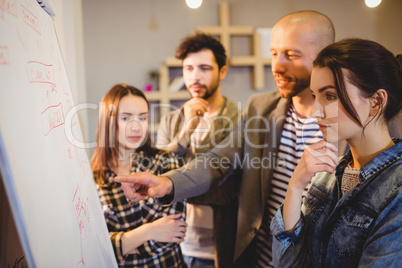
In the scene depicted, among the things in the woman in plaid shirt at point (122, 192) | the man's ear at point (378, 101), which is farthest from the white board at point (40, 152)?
the man's ear at point (378, 101)

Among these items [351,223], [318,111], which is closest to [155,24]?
[318,111]

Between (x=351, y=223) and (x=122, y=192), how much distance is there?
88 cm

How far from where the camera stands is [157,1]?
311 cm

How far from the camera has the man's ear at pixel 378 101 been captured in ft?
2.62

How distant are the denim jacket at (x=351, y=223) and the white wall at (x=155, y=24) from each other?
8.28 ft

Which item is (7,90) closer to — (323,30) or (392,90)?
(392,90)

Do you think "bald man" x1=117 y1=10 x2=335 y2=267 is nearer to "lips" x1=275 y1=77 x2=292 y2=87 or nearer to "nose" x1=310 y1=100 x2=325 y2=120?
"lips" x1=275 y1=77 x2=292 y2=87

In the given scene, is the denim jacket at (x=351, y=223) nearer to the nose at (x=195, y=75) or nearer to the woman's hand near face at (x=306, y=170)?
the woman's hand near face at (x=306, y=170)

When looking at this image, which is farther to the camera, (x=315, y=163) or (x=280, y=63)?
(x=280, y=63)

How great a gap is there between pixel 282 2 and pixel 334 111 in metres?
2.72

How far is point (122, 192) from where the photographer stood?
50.7 inches

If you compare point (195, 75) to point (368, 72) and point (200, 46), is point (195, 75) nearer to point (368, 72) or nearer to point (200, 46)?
point (200, 46)

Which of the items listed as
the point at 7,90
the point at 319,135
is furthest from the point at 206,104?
the point at 7,90

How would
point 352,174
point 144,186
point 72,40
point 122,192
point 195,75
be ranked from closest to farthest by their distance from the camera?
point 352,174, point 144,186, point 122,192, point 195,75, point 72,40
